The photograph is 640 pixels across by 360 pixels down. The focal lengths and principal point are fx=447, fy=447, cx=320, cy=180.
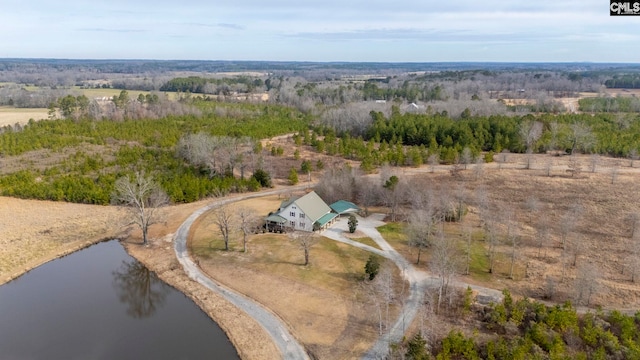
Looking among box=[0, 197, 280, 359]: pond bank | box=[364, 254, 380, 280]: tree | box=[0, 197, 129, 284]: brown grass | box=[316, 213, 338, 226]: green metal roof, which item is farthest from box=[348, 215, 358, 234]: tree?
box=[0, 197, 129, 284]: brown grass

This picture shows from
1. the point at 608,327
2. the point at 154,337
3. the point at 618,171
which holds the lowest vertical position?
the point at 154,337

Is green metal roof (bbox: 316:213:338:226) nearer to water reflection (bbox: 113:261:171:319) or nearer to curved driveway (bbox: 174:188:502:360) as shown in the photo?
curved driveway (bbox: 174:188:502:360)

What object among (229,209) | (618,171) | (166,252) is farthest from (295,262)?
(618,171)

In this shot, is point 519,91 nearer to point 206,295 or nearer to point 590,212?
point 590,212

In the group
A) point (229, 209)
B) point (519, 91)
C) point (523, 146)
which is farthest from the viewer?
point (519, 91)

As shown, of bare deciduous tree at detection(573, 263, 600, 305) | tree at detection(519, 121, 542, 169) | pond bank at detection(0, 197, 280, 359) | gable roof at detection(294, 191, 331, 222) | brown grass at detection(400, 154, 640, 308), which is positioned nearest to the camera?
pond bank at detection(0, 197, 280, 359)

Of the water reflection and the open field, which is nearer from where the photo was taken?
the water reflection

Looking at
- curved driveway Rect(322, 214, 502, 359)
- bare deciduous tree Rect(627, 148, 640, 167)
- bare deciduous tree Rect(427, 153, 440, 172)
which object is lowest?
curved driveway Rect(322, 214, 502, 359)

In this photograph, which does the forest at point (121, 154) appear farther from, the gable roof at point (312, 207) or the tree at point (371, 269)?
the tree at point (371, 269)
